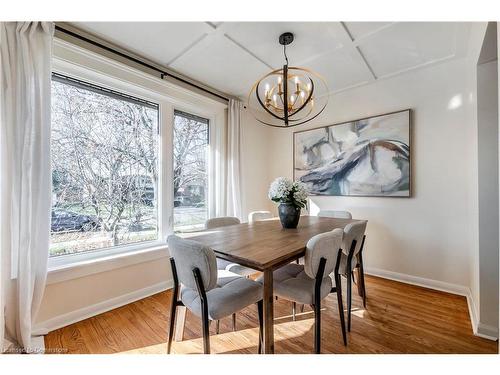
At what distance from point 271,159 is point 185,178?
66.3 inches

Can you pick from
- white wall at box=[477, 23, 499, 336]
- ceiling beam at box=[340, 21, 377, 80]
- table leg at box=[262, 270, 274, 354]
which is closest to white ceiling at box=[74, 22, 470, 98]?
ceiling beam at box=[340, 21, 377, 80]

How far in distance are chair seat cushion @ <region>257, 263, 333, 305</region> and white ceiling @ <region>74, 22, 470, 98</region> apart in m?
2.00

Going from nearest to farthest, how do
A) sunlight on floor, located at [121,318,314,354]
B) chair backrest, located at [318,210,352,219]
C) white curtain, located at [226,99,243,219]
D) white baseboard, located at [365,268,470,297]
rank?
1. sunlight on floor, located at [121,318,314,354]
2. white baseboard, located at [365,268,470,297]
3. chair backrest, located at [318,210,352,219]
4. white curtain, located at [226,99,243,219]

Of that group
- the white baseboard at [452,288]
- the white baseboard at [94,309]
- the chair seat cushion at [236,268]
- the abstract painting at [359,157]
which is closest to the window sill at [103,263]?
the white baseboard at [94,309]

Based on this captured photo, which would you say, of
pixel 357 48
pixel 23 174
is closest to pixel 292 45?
pixel 357 48

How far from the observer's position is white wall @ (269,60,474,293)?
7.80ft

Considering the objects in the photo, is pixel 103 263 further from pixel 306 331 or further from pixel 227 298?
pixel 306 331

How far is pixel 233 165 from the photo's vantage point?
327cm

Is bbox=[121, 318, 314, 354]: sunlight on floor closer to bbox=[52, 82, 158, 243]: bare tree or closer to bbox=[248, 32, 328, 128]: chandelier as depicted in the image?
bbox=[52, 82, 158, 243]: bare tree

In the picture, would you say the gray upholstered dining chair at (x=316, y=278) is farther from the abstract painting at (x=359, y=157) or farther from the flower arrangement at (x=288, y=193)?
the abstract painting at (x=359, y=157)

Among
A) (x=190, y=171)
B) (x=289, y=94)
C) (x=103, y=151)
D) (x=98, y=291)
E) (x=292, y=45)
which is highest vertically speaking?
(x=292, y=45)

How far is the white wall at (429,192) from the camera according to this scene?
2377 mm

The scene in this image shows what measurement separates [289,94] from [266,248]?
7.47 feet

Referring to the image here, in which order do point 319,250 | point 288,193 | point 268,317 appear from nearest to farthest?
point 268,317
point 319,250
point 288,193
